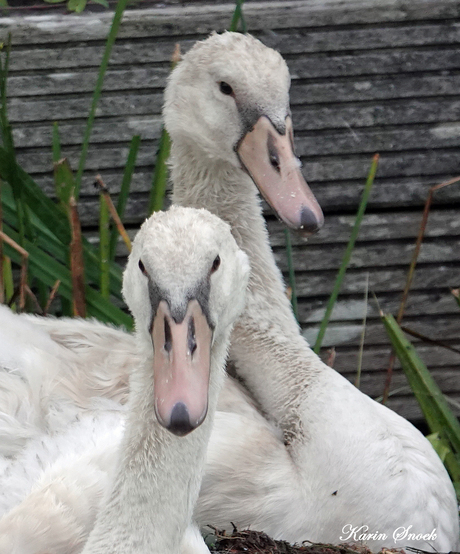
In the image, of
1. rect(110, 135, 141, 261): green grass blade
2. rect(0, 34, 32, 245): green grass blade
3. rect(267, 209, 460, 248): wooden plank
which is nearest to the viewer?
rect(0, 34, 32, 245): green grass blade

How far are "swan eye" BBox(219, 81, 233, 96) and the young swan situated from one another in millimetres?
638

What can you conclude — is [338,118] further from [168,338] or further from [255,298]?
[168,338]

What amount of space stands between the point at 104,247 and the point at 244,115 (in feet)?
1.48

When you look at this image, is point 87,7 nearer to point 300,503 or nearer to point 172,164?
point 172,164

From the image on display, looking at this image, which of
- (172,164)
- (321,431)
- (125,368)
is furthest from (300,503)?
(172,164)

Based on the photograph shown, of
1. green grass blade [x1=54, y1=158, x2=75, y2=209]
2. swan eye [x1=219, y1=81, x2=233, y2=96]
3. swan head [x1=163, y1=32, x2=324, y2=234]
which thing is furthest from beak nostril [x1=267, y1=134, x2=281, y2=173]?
green grass blade [x1=54, y1=158, x2=75, y2=209]

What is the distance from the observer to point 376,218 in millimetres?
2664

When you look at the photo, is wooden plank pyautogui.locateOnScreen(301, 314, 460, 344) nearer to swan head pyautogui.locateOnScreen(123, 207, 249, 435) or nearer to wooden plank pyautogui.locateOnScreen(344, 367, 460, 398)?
wooden plank pyautogui.locateOnScreen(344, 367, 460, 398)

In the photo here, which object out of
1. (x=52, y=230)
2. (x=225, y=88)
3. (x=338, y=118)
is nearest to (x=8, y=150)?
(x=52, y=230)

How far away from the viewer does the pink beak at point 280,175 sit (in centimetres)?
192

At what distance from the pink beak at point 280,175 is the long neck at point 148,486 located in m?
0.37

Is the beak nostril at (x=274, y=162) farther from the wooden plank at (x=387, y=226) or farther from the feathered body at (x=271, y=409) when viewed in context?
the wooden plank at (x=387, y=226)

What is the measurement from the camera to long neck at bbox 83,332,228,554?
158cm

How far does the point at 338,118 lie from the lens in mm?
2576
